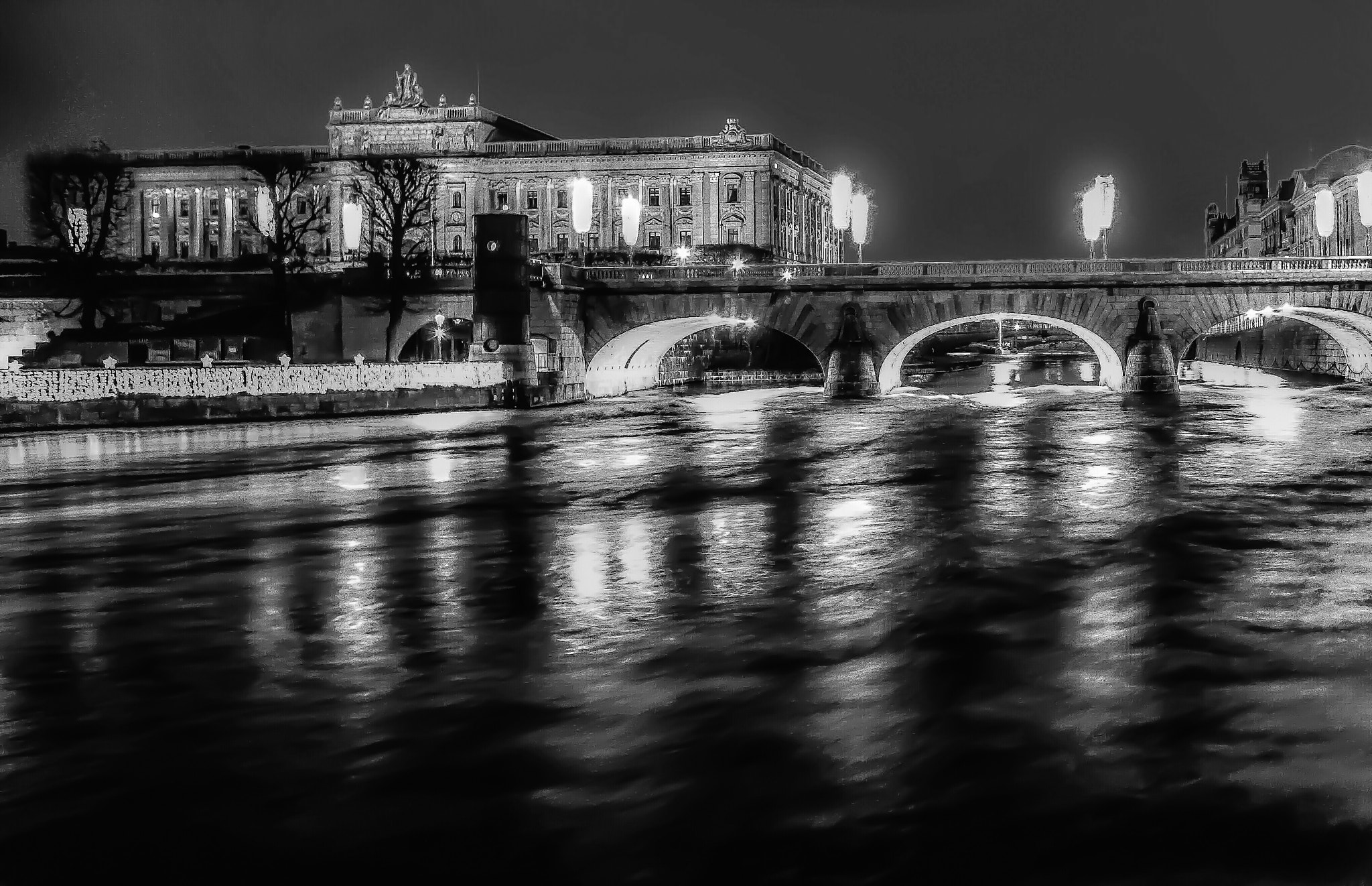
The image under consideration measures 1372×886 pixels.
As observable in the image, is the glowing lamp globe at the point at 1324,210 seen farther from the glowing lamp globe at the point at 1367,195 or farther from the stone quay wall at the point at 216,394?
the stone quay wall at the point at 216,394

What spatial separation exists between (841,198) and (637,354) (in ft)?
55.9

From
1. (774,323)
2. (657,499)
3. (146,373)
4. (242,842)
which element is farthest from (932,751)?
(774,323)

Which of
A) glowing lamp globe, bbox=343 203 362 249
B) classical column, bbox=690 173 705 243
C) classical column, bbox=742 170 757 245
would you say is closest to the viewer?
glowing lamp globe, bbox=343 203 362 249

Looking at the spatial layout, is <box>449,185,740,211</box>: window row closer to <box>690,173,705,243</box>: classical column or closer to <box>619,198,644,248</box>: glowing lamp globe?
<box>690,173,705,243</box>: classical column

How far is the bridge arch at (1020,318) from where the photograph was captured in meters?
80.2

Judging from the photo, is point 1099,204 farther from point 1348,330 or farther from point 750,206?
point 750,206

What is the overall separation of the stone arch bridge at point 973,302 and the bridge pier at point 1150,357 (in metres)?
0.07

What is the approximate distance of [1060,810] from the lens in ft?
36.9

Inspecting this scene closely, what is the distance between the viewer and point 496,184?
164 m

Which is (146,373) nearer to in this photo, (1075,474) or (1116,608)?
(1075,474)

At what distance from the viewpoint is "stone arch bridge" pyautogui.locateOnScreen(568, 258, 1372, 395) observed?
253ft

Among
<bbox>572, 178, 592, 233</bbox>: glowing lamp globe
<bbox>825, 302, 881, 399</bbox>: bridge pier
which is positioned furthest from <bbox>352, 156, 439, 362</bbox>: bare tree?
<bbox>825, 302, 881, 399</bbox>: bridge pier

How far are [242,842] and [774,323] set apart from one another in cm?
7358

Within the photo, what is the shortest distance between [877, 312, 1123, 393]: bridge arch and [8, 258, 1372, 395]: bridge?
0.16m
